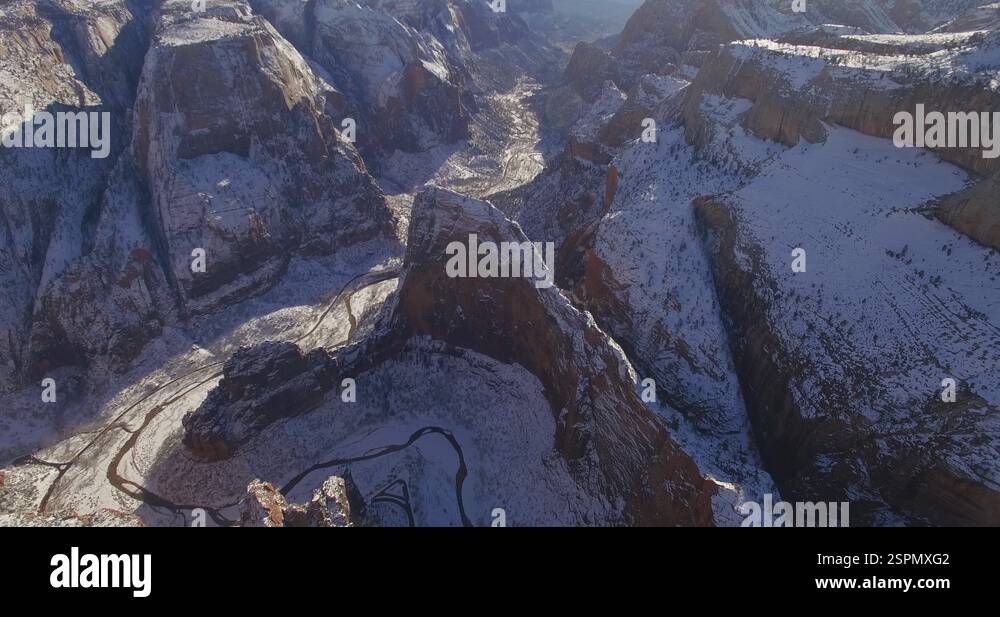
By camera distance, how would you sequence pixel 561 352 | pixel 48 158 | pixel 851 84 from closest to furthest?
1. pixel 561 352
2. pixel 851 84
3. pixel 48 158

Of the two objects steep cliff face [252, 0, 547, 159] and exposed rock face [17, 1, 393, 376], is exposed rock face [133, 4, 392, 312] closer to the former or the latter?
exposed rock face [17, 1, 393, 376]

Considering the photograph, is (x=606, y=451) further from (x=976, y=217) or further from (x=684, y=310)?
(x=976, y=217)

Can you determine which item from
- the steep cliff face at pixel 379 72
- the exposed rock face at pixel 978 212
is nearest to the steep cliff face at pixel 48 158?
the steep cliff face at pixel 379 72

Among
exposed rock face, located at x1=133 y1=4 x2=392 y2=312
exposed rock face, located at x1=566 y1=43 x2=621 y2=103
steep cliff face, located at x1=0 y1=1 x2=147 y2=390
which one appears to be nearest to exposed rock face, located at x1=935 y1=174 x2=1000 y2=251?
exposed rock face, located at x1=133 y1=4 x2=392 y2=312

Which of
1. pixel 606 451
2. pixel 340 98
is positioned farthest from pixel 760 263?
pixel 340 98

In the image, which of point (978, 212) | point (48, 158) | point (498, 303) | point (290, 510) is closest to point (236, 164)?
point (48, 158)

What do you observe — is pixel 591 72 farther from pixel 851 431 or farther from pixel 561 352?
pixel 851 431
